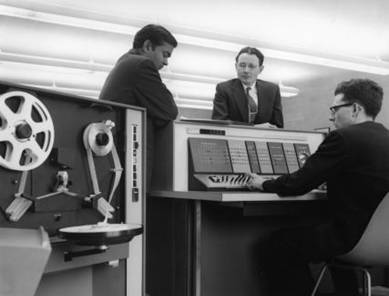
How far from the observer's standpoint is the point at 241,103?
8.63ft

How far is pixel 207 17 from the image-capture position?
421cm

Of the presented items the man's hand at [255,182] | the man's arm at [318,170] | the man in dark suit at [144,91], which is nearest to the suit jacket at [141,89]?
the man in dark suit at [144,91]

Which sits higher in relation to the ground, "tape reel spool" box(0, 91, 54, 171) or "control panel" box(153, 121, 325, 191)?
"tape reel spool" box(0, 91, 54, 171)

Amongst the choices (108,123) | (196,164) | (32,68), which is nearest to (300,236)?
(196,164)

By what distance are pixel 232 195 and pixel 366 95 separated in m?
0.75

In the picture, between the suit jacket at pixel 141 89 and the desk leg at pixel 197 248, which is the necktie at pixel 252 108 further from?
the desk leg at pixel 197 248

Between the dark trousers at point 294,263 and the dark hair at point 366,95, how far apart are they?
22.6 inches

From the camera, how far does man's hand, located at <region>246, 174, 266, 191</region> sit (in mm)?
1951

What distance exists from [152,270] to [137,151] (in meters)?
0.78

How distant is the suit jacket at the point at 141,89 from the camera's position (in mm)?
2002

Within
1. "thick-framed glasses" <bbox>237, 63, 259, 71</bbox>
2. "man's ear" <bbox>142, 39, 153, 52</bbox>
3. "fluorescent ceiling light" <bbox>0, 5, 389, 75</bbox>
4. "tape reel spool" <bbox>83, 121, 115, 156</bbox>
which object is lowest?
"tape reel spool" <bbox>83, 121, 115, 156</bbox>

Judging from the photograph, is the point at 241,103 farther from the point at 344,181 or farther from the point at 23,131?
the point at 23,131

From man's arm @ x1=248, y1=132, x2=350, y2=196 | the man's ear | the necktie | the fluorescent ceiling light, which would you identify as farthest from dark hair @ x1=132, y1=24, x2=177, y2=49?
the fluorescent ceiling light

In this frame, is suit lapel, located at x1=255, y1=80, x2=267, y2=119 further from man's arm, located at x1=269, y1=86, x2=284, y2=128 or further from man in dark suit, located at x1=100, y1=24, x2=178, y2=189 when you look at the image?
man in dark suit, located at x1=100, y1=24, x2=178, y2=189
